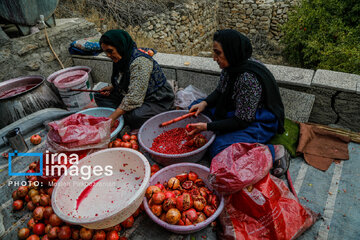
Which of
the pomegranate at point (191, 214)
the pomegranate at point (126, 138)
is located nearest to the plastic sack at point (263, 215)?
the pomegranate at point (191, 214)

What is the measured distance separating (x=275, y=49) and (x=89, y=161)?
740cm

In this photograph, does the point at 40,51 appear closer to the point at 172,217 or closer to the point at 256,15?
the point at 172,217

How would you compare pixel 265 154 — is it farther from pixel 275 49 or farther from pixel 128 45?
pixel 275 49

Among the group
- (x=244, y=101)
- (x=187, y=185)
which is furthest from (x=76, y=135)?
(x=244, y=101)

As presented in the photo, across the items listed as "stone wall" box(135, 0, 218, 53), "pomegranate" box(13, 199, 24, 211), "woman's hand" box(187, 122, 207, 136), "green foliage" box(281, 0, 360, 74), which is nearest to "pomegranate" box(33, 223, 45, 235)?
"pomegranate" box(13, 199, 24, 211)

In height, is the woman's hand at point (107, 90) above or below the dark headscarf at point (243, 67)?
below

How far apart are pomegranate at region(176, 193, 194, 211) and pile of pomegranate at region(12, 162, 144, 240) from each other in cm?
36

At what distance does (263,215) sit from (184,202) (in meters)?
0.61

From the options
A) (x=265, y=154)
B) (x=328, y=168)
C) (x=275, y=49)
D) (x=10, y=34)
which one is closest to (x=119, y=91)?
(x=265, y=154)

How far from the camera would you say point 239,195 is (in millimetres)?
1724

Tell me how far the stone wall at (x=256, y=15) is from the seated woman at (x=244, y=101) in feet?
22.9

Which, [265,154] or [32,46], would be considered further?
[32,46]

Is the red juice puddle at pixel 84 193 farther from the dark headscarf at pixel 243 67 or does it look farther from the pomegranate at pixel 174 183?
the dark headscarf at pixel 243 67

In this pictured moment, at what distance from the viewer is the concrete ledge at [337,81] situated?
2393mm
